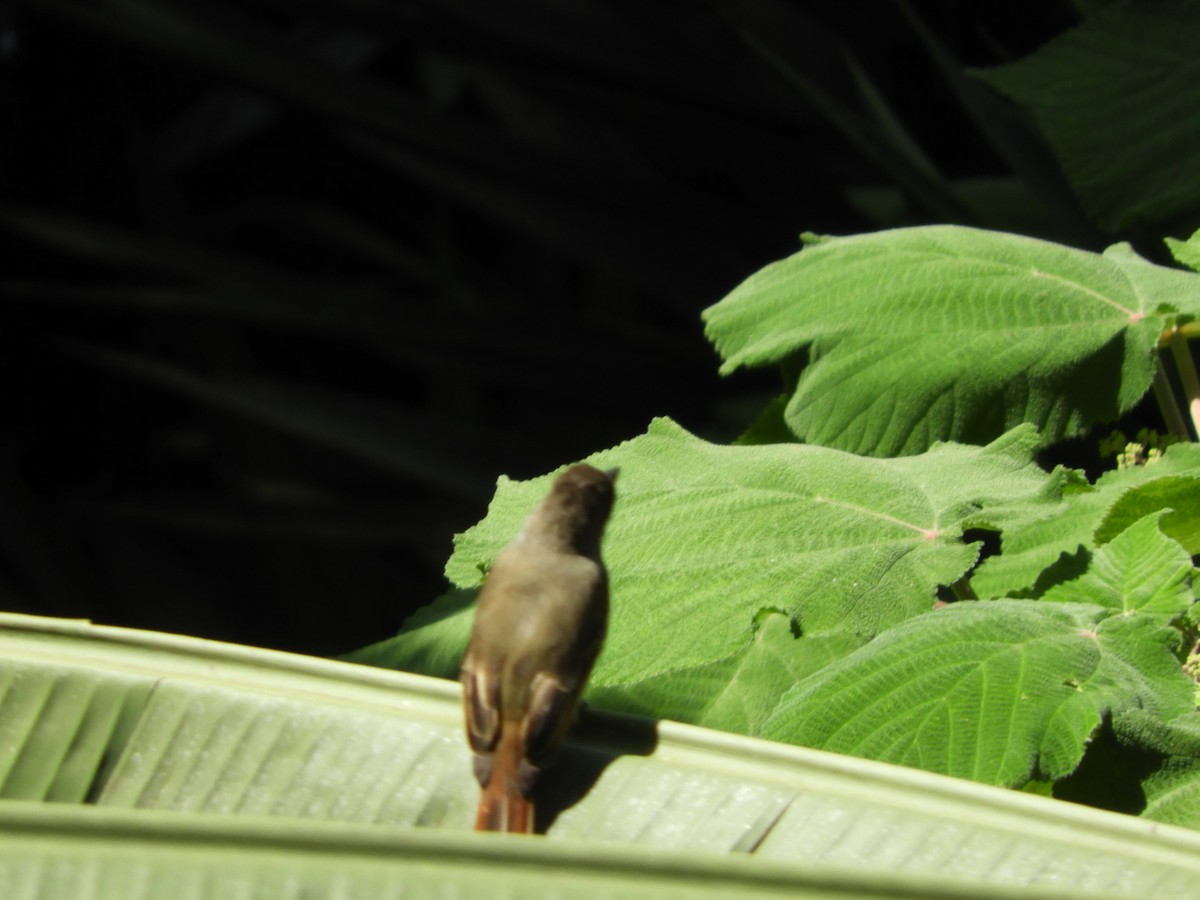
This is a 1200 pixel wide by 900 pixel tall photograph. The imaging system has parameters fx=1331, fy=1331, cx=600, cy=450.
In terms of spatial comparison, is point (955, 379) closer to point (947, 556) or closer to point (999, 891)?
point (947, 556)

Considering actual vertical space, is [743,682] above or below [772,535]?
below

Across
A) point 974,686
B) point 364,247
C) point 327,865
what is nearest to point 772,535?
point 974,686

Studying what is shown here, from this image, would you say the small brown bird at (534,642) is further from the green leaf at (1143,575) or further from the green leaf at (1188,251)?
the green leaf at (1188,251)

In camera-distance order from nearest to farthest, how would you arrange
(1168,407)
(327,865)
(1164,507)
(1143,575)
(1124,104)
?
(327,865) → (1143,575) → (1164,507) → (1168,407) → (1124,104)

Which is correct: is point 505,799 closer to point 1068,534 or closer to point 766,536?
point 766,536

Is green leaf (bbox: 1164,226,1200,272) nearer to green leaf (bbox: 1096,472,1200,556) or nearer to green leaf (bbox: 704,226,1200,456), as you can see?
green leaf (bbox: 704,226,1200,456)

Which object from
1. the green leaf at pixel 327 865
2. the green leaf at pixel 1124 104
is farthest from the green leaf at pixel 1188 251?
the green leaf at pixel 327 865

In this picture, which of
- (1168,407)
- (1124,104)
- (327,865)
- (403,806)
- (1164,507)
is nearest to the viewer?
(327,865)

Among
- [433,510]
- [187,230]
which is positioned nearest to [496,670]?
[433,510]
